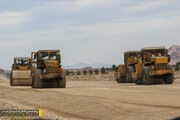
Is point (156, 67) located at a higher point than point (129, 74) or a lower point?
higher

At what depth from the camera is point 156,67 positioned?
29344 millimetres

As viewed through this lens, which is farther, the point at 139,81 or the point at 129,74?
the point at 129,74

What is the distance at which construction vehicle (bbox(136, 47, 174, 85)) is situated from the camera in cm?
2933

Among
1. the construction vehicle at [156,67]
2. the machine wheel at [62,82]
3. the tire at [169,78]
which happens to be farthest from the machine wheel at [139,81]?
the machine wheel at [62,82]

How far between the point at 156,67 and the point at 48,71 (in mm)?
8547

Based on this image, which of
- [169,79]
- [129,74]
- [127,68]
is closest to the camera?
[169,79]

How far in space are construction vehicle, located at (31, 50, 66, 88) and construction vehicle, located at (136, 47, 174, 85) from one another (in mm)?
6882

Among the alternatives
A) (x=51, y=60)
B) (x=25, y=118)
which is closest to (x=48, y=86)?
(x=51, y=60)

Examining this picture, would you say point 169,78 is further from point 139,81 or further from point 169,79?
point 139,81

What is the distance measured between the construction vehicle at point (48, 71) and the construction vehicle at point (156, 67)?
6.88 metres

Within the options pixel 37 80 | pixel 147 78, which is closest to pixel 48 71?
pixel 37 80

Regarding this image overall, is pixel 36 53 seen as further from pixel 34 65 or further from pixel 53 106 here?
pixel 53 106

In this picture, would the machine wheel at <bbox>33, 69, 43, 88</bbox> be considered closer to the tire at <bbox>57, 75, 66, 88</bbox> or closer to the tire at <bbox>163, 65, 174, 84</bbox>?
the tire at <bbox>57, 75, 66, 88</bbox>

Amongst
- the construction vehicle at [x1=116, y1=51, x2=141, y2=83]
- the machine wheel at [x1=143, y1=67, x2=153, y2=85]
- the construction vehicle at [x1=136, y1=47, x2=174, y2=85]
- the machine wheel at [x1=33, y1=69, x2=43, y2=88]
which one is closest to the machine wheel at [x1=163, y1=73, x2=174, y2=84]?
the construction vehicle at [x1=136, y1=47, x2=174, y2=85]
